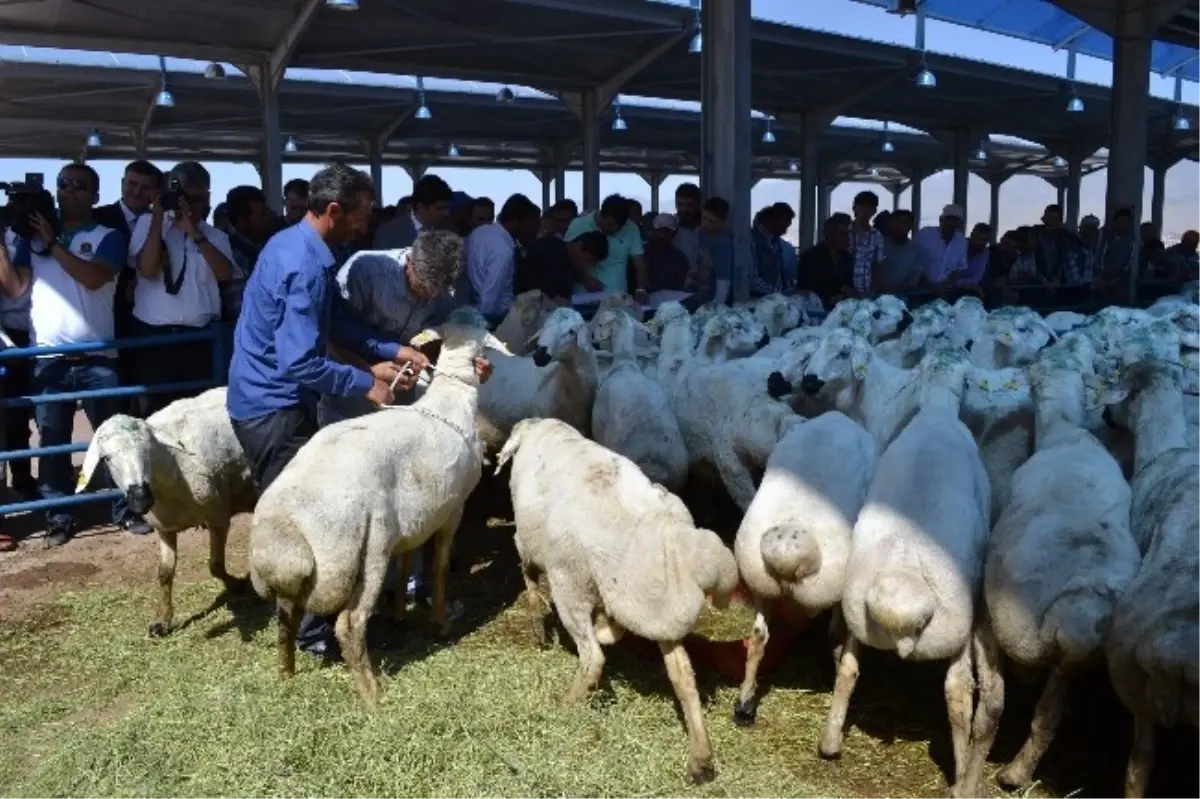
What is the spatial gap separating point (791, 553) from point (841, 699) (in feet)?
1.97

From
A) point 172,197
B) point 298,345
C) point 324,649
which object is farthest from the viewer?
point 172,197

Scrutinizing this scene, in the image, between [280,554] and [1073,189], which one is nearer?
[280,554]

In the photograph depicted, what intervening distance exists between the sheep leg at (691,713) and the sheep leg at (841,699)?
1.53ft

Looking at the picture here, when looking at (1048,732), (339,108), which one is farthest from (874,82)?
(1048,732)

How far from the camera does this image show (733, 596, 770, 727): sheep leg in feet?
14.1

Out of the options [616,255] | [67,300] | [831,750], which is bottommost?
[831,750]

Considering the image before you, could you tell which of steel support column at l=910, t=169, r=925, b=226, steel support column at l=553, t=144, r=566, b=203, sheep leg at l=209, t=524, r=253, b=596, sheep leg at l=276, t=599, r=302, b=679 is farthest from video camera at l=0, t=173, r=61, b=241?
steel support column at l=910, t=169, r=925, b=226

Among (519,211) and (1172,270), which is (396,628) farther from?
(1172,270)

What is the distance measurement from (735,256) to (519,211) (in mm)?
2171

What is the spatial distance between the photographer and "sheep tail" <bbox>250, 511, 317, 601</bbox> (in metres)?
3.04

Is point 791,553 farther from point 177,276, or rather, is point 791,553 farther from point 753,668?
point 177,276

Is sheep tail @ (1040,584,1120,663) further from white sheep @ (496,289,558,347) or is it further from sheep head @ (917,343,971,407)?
white sheep @ (496,289,558,347)

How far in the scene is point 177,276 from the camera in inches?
269

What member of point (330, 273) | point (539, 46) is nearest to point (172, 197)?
point (330, 273)
